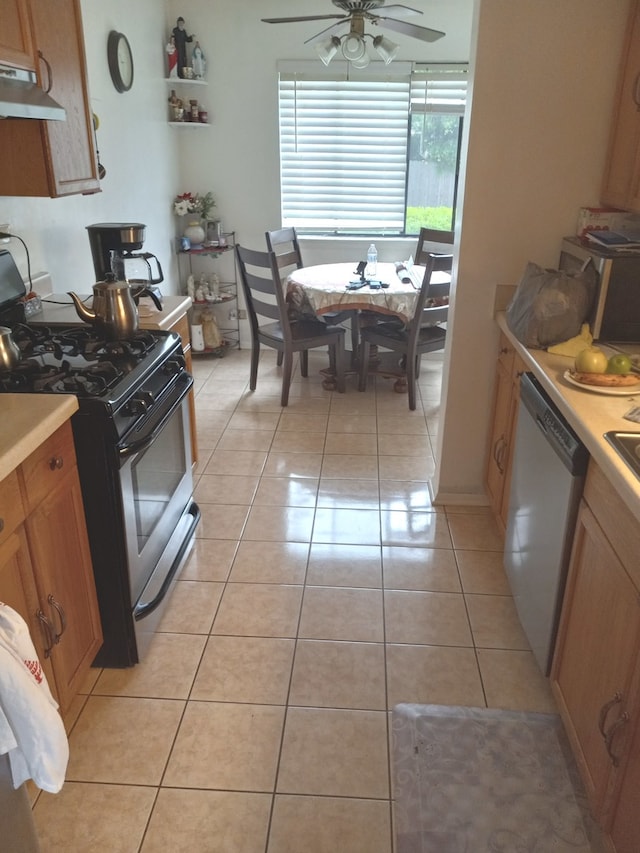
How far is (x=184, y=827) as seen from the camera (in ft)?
5.17

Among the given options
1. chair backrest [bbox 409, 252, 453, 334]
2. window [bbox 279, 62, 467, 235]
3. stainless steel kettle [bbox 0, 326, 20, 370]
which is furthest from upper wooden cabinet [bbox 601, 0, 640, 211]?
window [bbox 279, 62, 467, 235]

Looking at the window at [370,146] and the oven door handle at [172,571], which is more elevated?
the window at [370,146]

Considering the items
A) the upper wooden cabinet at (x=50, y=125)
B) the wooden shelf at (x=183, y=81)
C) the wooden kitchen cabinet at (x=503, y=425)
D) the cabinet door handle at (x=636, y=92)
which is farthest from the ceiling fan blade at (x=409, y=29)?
the wooden shelf at (x=183, y=81)

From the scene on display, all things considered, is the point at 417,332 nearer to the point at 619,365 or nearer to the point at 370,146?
the point at 370,146

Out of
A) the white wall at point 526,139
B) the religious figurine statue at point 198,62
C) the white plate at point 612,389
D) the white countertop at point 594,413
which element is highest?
the religious figurine statue at point 198,62

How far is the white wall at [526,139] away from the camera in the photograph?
2342 millimetres

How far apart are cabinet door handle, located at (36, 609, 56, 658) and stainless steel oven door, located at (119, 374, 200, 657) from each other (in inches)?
13.6

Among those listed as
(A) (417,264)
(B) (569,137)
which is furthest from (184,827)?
(A) (417,264)

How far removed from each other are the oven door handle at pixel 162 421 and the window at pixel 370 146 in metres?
3.02

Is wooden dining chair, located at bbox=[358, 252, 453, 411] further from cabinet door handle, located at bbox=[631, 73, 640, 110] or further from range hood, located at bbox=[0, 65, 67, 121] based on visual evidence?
range hood, located at bbox=[0, 65, 67, 121]

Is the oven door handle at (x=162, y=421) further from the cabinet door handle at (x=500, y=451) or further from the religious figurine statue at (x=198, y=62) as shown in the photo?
the religious figurine statue at (x=198, y=62)

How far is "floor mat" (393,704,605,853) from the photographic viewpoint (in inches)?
61.1

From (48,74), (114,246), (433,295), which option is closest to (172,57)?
(114,246)

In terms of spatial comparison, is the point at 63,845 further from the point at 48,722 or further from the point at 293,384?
the point at 293,384
